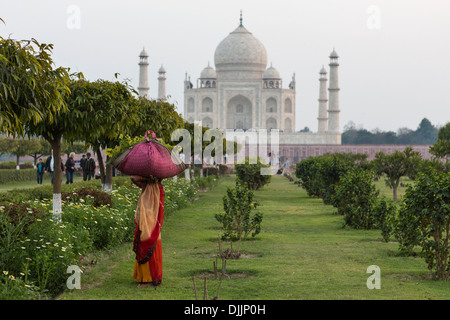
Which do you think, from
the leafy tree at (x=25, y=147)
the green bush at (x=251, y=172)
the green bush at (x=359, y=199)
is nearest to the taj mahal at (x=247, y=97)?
the leafy tree at (x=25, y=147)

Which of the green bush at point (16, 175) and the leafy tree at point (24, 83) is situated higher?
the leafy tree at point (24, 83)

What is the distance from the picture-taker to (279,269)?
6367 millimetres

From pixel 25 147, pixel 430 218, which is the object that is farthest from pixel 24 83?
pixel 25 147

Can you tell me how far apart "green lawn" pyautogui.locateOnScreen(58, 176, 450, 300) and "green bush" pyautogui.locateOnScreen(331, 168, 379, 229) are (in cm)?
29

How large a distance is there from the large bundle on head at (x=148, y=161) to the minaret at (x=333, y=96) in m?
46.4

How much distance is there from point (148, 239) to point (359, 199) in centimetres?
539

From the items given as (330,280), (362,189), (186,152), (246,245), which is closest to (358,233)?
(362,189)

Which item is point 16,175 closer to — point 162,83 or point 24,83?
point 24,83

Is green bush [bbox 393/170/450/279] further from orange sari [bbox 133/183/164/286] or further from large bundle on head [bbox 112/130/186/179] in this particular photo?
orange sari [bbox 133/183/164/286]

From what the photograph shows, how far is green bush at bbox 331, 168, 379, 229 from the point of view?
32.7 feet

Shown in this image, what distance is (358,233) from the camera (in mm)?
9461

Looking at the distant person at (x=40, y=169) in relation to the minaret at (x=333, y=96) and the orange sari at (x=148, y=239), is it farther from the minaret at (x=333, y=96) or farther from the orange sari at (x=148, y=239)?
the minaret at (x=333, y=96)

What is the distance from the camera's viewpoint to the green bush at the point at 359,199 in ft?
32.7
